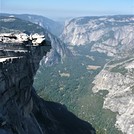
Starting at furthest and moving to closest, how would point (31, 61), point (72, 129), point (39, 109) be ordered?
point (72, 129) → point (39, 109) → point (31, 61)

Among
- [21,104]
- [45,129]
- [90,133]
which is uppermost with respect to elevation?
[21,104]

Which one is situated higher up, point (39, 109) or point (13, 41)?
point (13, 41)

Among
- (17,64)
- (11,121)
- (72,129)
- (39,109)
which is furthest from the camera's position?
(72,129)

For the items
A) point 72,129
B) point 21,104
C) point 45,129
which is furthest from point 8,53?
point 72,129

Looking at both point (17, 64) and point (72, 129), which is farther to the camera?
point (72, 129)

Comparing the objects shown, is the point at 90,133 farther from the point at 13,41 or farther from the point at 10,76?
the point at 10,76

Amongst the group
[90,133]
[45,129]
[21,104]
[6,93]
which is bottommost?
[90,133]

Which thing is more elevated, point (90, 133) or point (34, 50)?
point (34, 50)

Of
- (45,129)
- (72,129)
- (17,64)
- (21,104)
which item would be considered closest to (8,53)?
(17,64)

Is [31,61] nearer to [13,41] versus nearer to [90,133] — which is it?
[13,41]
